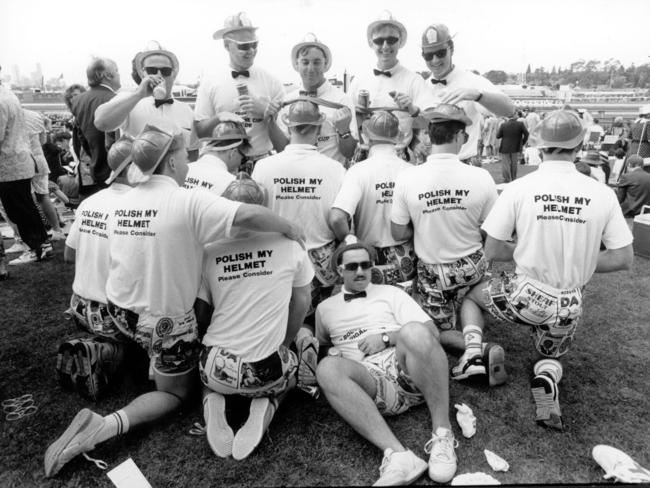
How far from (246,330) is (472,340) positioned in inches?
66.2

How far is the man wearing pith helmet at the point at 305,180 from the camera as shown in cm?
360

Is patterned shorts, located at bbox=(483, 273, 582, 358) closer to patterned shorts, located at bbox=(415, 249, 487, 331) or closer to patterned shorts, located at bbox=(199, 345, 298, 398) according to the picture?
patterned shorts, located at bbox=(415, 249, 487, 331)

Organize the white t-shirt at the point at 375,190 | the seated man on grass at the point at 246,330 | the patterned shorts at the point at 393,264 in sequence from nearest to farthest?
the seated man on grass at the point at 246,330
the white t-shirt at the point at 375,190
the patterned shorts at the point at 393,264

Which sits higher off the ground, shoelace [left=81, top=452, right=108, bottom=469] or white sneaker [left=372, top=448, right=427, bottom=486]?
white sneaker [left=372, top=448, right=427, bottom=486]

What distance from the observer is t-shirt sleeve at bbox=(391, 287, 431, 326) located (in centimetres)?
317

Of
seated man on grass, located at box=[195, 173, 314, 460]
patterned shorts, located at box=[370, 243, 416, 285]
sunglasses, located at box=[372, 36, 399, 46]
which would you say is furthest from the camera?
sunglasses, located at box=[372, 36, 399, 46]

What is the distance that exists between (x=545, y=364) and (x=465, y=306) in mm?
707

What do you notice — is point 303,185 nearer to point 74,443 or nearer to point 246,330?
point 246,330

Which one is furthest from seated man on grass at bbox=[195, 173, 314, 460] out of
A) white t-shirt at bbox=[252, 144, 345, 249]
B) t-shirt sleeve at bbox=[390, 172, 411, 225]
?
t-shirt sleeve at bbox=[390, 172, 411, 225]

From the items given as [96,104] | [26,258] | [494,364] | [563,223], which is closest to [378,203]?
[563,223]

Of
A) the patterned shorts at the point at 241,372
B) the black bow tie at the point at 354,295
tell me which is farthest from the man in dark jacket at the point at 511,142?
the patterned shorts at the point at 241,372

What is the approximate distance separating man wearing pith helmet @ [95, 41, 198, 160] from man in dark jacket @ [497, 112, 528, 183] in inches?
360

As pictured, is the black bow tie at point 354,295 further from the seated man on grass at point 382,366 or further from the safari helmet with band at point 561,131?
the safari helmet with band at point 561,131

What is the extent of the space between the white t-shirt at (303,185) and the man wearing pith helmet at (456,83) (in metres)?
1.60
